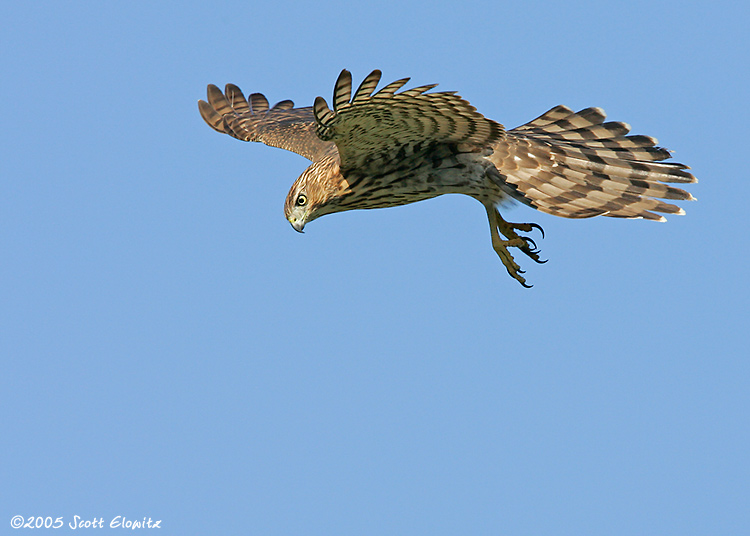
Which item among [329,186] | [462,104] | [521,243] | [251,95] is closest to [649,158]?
[521,243]

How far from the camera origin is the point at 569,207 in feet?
23.1

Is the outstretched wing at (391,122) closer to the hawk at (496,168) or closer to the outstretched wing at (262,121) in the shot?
the hawk at (496,168)

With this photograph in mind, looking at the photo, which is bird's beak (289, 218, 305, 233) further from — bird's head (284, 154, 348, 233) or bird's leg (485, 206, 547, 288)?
bird's leg (485, 206, 547, 288)

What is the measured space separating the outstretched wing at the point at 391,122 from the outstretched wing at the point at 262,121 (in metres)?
1.44

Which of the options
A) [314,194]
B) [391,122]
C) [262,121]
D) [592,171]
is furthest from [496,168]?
[262,121]

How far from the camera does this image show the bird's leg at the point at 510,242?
8266 mm

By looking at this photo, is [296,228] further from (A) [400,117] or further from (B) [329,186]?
(A) [400,117]

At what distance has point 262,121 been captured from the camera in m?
9.80

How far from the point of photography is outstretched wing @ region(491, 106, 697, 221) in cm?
715

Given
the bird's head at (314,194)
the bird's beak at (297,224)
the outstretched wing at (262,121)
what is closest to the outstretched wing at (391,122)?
the bird's head at (314,194)

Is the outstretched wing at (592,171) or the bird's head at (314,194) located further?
the bird's head at (314,194)

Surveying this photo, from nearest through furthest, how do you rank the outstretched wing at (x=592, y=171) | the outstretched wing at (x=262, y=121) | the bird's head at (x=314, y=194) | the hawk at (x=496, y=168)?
the hawk at (x=496, y=168), the outstretched wing at (x=592, y=171), the bird's head at (x=314, y=194), the outstretched wing at (x=262, y=121)

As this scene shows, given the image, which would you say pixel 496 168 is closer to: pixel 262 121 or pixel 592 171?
pixel 592 171

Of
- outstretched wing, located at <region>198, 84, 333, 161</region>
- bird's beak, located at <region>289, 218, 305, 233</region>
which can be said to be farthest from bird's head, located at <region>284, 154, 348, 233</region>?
outstretched wing, located at <region>198, 84, 333, 161</region>
